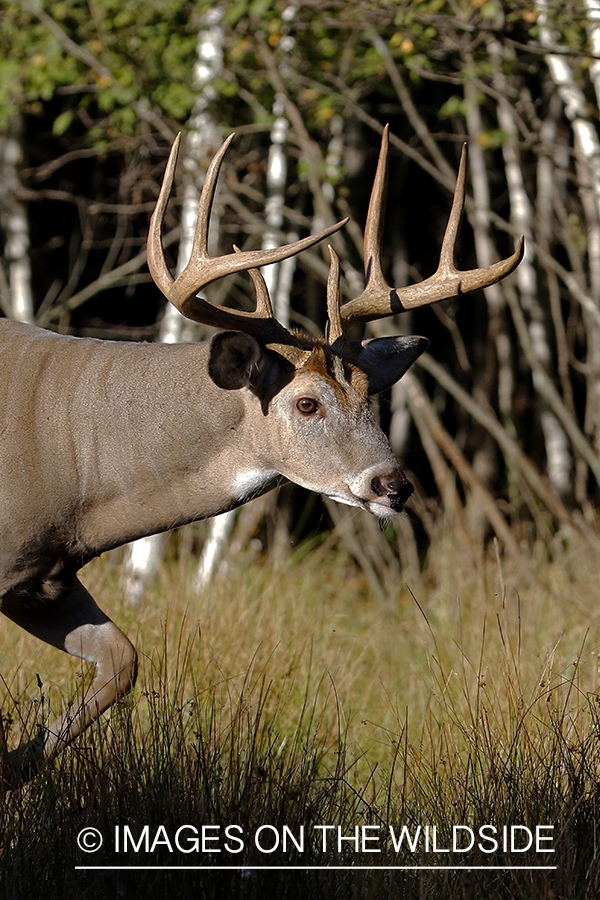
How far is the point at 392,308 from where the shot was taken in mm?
4793

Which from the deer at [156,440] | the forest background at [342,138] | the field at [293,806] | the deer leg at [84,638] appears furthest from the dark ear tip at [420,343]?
the forest background at [342,138]

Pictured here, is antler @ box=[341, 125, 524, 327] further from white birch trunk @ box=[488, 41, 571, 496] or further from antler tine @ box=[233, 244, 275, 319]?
white birch trunk @ box=[488, 41, 571, 496]

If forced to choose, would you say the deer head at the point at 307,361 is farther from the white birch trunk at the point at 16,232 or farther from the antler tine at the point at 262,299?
the white birch trunk at the point at 16,232

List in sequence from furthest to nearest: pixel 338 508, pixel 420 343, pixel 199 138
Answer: pixel 338 508 < pixel 199 138 < pixel 420 343

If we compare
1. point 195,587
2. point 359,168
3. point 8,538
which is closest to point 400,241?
point 359,168

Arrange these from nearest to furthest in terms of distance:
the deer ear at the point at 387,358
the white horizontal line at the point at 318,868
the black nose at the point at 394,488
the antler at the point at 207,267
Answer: the white horizontal line at the point at 318,868
the antler at the point at 207,267
the black nose at the point at 394,488
the deer ear at the point at 387,358

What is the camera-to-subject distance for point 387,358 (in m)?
4.94

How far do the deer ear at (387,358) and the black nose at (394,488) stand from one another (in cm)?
62

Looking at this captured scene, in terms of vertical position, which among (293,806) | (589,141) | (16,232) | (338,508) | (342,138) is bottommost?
(293,806)

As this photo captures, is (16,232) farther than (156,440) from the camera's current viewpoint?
Yes

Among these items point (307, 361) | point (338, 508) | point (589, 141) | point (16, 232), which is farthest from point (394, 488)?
point (16, 232)

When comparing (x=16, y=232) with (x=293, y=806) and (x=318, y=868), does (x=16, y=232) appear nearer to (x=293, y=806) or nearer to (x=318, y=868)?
(x=293, y=806)

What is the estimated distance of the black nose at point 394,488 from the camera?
4258mm

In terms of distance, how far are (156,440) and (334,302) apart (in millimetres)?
874
